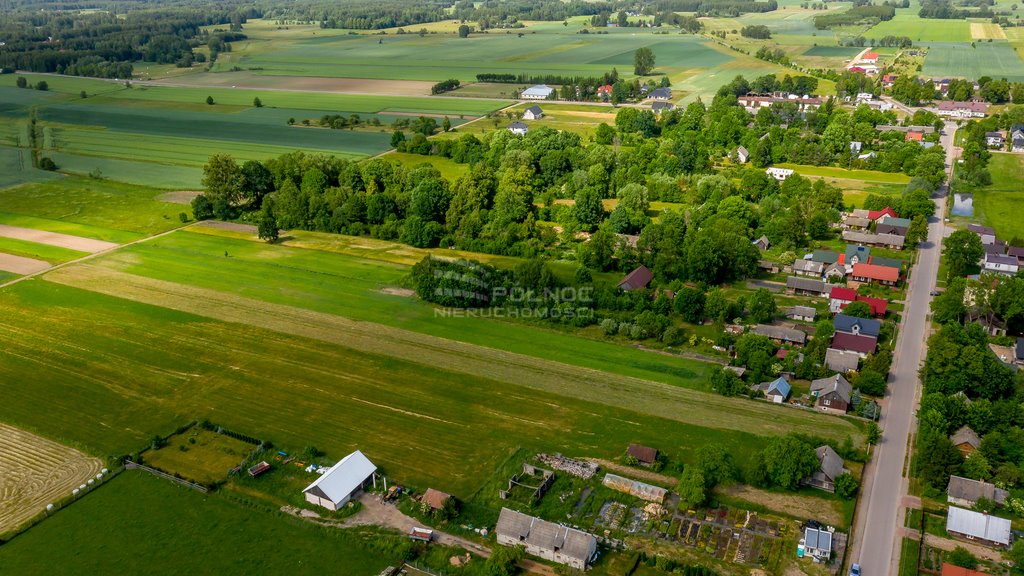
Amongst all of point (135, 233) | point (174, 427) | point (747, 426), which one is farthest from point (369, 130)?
point (747, 426)

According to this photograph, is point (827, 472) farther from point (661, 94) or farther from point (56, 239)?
point (661, 94)

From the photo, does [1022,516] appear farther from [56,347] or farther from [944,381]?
[56,347]

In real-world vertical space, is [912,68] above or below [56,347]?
above

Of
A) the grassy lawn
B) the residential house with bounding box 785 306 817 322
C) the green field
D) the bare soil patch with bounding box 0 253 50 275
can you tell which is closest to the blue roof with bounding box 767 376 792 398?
the residential house with bounding box 785 306 817 322

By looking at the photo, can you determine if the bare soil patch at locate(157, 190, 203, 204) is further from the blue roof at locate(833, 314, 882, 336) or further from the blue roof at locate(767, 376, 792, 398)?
the blue roof at locate(833, 314, 882, 336)

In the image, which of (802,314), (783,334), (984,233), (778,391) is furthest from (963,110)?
(778,391)

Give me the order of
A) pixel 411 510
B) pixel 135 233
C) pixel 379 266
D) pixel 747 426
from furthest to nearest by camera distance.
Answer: pixel 135 233, pixel 379 266, pixel 747 426, pixel 411 510

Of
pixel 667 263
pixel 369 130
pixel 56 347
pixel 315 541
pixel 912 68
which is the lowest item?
pixel 315 541
